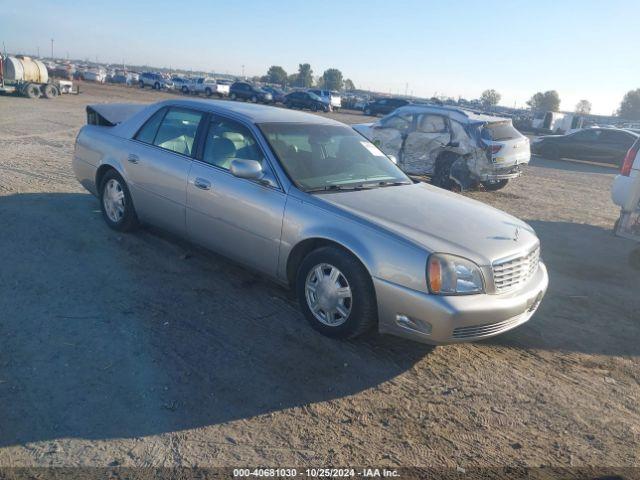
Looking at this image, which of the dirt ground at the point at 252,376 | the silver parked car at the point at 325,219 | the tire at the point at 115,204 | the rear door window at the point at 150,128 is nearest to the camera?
the dirt ground at the point at 252,376

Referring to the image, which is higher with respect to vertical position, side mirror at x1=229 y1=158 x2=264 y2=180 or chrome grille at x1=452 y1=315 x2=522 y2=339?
side mirror at x1=229 y1=158 x2=264 y2=180

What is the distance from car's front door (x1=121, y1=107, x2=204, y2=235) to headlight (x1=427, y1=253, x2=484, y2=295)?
2.50 metres

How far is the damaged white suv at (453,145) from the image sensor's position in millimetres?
9898

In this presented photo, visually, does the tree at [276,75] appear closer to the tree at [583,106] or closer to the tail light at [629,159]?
the tree at [583,106]

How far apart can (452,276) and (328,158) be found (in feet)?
5.96

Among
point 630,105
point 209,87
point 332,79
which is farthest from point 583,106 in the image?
point 209,87

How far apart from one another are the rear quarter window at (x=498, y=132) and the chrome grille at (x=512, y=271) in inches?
251

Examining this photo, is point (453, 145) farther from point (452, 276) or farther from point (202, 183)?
point (452, 276)

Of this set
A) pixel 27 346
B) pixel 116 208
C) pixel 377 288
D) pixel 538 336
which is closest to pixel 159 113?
pixel 116 208

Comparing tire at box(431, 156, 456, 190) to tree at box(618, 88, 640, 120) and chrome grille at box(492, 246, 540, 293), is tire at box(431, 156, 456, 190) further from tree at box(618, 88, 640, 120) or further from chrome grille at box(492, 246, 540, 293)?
tree at box(618, 88, 640, 120)

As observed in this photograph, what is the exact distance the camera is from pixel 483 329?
3.54 meters

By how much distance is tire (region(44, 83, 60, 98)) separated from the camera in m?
26.4

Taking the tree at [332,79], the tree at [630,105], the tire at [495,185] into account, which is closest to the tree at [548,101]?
the tree at [630,105]

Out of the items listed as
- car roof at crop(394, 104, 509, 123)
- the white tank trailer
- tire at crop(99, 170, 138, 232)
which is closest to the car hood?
tire at crop(99, 170, 138, 232)
